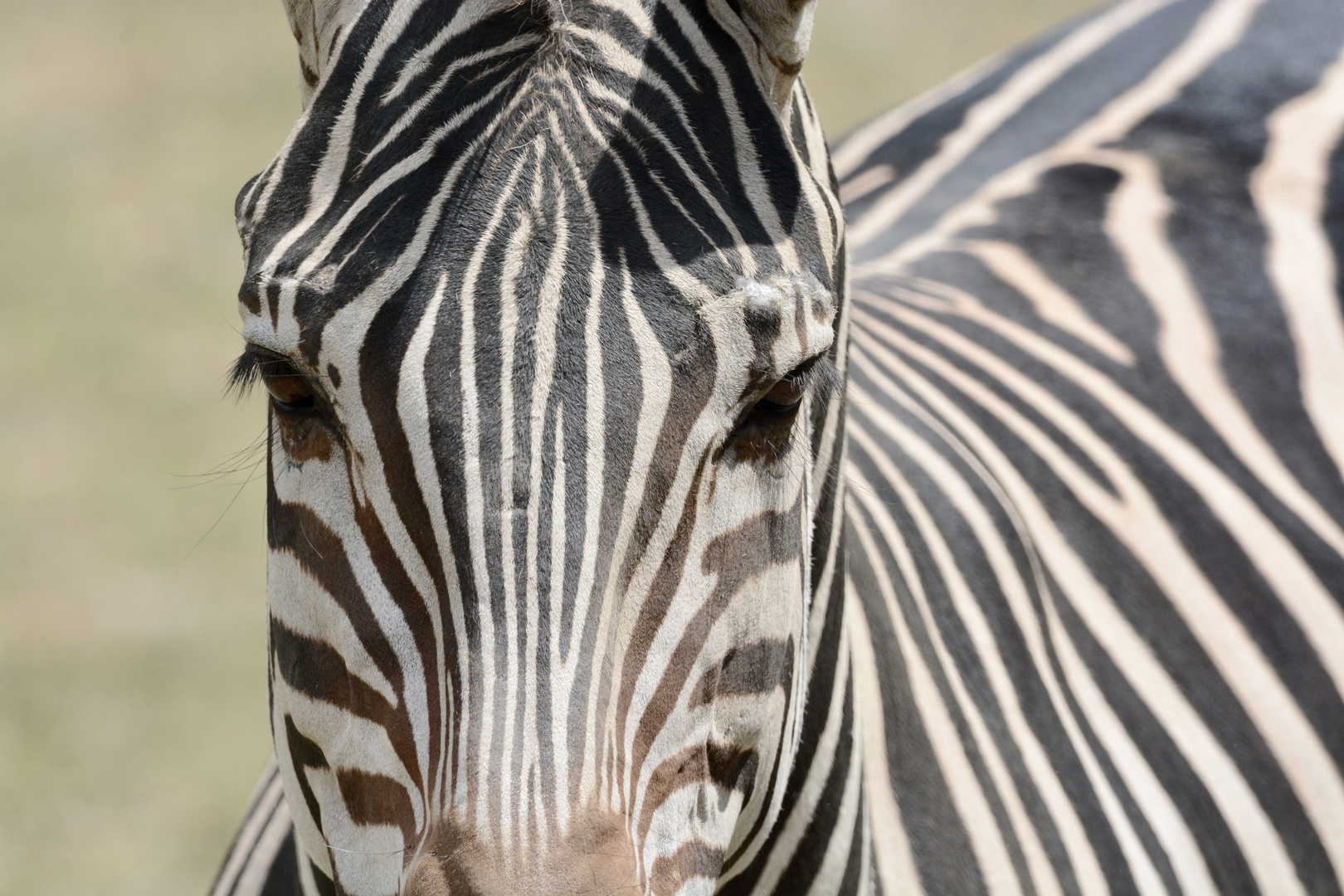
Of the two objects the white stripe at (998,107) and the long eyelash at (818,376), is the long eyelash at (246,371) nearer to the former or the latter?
the long eyelash at (818,376)

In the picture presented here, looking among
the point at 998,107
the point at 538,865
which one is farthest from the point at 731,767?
the point at 998,107

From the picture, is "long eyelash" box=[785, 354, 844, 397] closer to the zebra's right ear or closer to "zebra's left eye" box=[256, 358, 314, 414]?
"zebra's left eye" box=[256, 358, 314, 414]

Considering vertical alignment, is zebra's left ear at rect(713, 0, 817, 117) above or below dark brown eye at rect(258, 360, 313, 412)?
above

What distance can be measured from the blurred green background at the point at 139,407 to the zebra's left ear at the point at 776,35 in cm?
125

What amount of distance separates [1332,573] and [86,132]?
10.2 metres

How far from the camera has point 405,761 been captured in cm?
144

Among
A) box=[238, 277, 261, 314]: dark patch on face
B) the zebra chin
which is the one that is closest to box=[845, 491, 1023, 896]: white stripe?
the zebra chin

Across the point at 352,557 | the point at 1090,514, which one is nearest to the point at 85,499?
the point at 1090,514

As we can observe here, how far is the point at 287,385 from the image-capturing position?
1.51 metres

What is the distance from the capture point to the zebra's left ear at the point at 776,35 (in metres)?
1.59

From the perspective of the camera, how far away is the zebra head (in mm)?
1355

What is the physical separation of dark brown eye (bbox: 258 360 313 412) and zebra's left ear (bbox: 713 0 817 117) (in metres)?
0.65

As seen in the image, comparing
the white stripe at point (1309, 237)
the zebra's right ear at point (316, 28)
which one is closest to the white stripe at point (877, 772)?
the zebra's right ear at point (316, 28)

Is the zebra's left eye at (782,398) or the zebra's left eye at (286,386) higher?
the zebra's left eye at (286,386)
